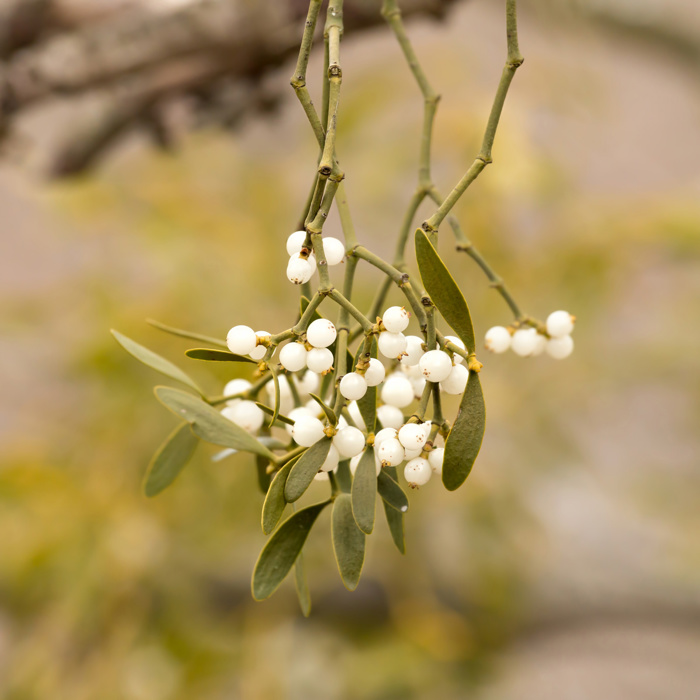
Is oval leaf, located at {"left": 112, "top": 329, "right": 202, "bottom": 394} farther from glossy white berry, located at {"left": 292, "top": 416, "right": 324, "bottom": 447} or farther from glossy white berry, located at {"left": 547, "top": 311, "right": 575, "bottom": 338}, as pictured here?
glossy white berry, located at {"left": 547, "top": 311, "right": 575, "bottom": 338}

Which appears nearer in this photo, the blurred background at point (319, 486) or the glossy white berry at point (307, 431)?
the glossy white berry at point (307, 431)

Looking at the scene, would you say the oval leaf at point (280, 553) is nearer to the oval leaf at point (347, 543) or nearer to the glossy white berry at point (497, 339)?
the oval leaf at point (347, 543)

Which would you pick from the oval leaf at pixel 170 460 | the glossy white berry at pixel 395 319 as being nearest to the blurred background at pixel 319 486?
the oval leaf at pixel 170 460

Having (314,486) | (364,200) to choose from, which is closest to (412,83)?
(364,200)

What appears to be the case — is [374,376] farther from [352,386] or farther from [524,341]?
[524,341]

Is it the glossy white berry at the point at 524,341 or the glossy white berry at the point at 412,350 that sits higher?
the glossy white berry at the point at 524,341

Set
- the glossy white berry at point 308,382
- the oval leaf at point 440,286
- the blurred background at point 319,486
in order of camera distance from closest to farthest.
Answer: the oval leaf at point 440,286, the glossy white berry at point 308,382, the blurred background at point 319,486

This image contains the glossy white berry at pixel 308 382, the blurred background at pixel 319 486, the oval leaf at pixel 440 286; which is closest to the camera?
the oval leaf at pixel 440 286

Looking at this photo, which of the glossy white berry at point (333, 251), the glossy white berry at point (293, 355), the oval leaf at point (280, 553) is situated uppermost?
the glossy white berry at point (333, 251)
